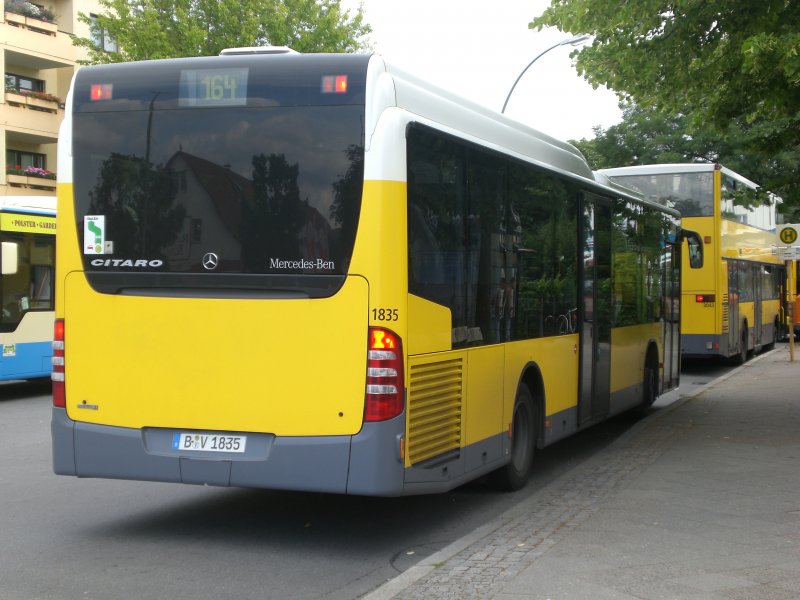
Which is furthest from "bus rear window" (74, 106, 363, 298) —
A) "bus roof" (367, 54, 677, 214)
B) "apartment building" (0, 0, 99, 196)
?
"apartment building" (0, 0, 99, 196)

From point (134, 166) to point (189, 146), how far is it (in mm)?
429

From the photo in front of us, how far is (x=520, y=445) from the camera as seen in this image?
9.35 metres

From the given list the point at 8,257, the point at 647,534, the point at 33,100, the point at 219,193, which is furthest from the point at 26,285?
the point at 33,100

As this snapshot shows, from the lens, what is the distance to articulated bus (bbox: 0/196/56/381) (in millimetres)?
16359

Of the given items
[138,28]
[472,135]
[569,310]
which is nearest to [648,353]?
[569,310]

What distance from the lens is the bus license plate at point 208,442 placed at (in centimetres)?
701

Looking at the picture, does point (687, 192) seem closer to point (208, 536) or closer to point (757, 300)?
point (757, 300)

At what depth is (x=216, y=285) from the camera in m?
7.05

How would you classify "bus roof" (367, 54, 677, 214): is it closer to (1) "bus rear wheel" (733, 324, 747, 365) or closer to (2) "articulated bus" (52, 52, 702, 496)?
(2) "articulated bus" (52, 52, 702, 496)

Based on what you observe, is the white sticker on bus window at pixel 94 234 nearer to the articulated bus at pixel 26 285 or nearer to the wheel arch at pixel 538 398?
the wheel arch at pixel 538 398

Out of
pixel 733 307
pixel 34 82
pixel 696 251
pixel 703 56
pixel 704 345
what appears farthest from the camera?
pixel 34 82

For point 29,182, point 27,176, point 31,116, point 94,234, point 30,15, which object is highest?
point 30,15

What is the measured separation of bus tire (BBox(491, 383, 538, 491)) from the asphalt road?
14 centimetres

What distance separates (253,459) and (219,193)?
1.75m
